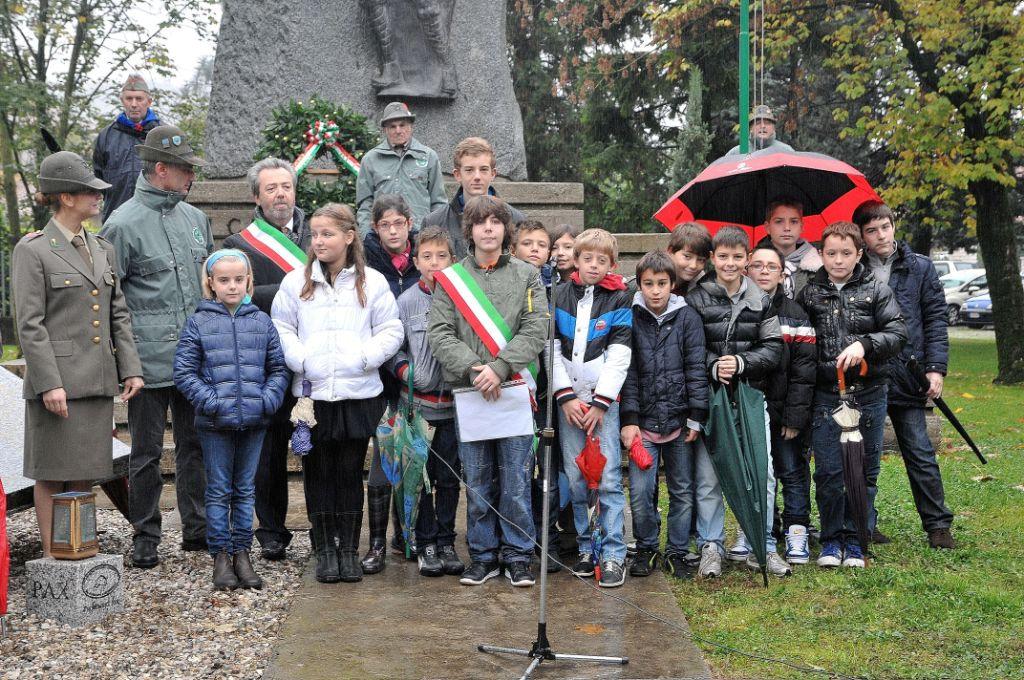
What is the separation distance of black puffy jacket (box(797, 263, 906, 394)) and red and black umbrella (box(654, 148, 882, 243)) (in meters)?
0.74

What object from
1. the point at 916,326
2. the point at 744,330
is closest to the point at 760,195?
the point at 916,326

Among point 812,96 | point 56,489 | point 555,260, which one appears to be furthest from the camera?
point 812,96

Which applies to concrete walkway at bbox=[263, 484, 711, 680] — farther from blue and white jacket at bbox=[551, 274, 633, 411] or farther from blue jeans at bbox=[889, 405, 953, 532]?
blue jeans at bbox=[889, 405, 953, 532]

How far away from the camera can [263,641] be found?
432cm

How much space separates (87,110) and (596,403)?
15.6 meters

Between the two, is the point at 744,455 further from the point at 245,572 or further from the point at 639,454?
the point at 245,572

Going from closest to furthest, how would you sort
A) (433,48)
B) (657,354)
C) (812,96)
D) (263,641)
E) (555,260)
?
(263,641), (657,354), (555,260), (433,48), (812,96)

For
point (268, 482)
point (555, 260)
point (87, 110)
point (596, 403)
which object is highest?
point (87, 110)

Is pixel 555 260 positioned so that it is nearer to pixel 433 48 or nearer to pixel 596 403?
pixel 596 403

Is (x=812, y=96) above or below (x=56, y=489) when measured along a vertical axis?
above

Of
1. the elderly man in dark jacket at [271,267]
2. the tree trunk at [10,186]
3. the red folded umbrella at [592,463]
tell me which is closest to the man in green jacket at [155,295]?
the elderly man in dark jacket at [271,267]

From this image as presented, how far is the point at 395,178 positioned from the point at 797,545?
340 centimetres

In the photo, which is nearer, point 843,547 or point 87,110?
point 843,547

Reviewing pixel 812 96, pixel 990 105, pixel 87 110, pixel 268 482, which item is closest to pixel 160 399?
pixel 268 482
